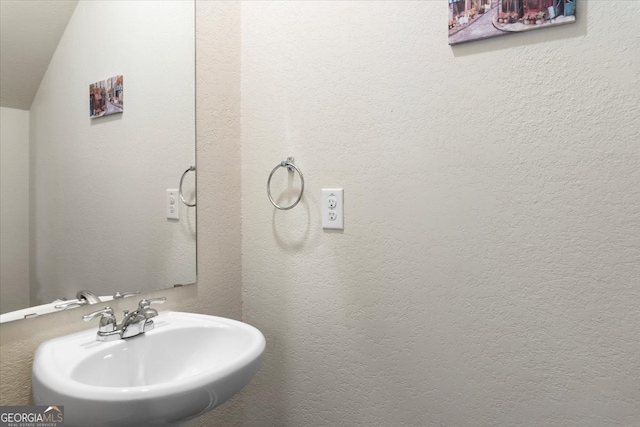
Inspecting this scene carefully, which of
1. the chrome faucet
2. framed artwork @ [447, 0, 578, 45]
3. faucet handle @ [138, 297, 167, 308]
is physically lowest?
the chrome faucet

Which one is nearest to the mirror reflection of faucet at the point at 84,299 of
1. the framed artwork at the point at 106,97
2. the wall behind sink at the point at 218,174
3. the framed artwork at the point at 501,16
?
the wall behind sink at the point at 218,174

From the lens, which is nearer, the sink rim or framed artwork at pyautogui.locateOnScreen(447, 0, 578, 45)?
the sink rim

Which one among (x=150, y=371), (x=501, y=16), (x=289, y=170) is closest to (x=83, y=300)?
(x=150, y=371)

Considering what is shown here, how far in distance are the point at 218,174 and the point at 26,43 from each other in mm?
587

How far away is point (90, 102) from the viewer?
1.06 meters

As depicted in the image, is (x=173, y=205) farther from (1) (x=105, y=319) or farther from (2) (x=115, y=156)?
(1) (x=105, y=319)

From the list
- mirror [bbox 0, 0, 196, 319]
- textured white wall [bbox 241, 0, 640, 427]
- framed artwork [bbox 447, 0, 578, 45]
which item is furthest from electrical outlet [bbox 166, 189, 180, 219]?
framed artwork [bbox 447, 0, 578, 45]

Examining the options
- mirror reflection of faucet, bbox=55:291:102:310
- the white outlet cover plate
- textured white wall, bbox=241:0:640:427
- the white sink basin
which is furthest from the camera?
the white outlet cover plate

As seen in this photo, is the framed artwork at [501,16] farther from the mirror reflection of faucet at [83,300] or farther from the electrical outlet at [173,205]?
the mirror reflection of faucet at [83,300]

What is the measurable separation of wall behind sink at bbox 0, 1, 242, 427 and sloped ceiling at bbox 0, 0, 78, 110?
395 millimetres

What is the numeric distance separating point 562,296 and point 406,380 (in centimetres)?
45

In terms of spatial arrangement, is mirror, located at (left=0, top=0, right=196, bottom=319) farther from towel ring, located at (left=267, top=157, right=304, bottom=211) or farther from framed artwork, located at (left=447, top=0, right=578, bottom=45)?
framed artwork, located at (left=447, top=0, right=578, bottom=45)

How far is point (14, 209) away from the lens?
2.99 feet

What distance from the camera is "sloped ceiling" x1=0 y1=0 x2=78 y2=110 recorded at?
907 millimetres
